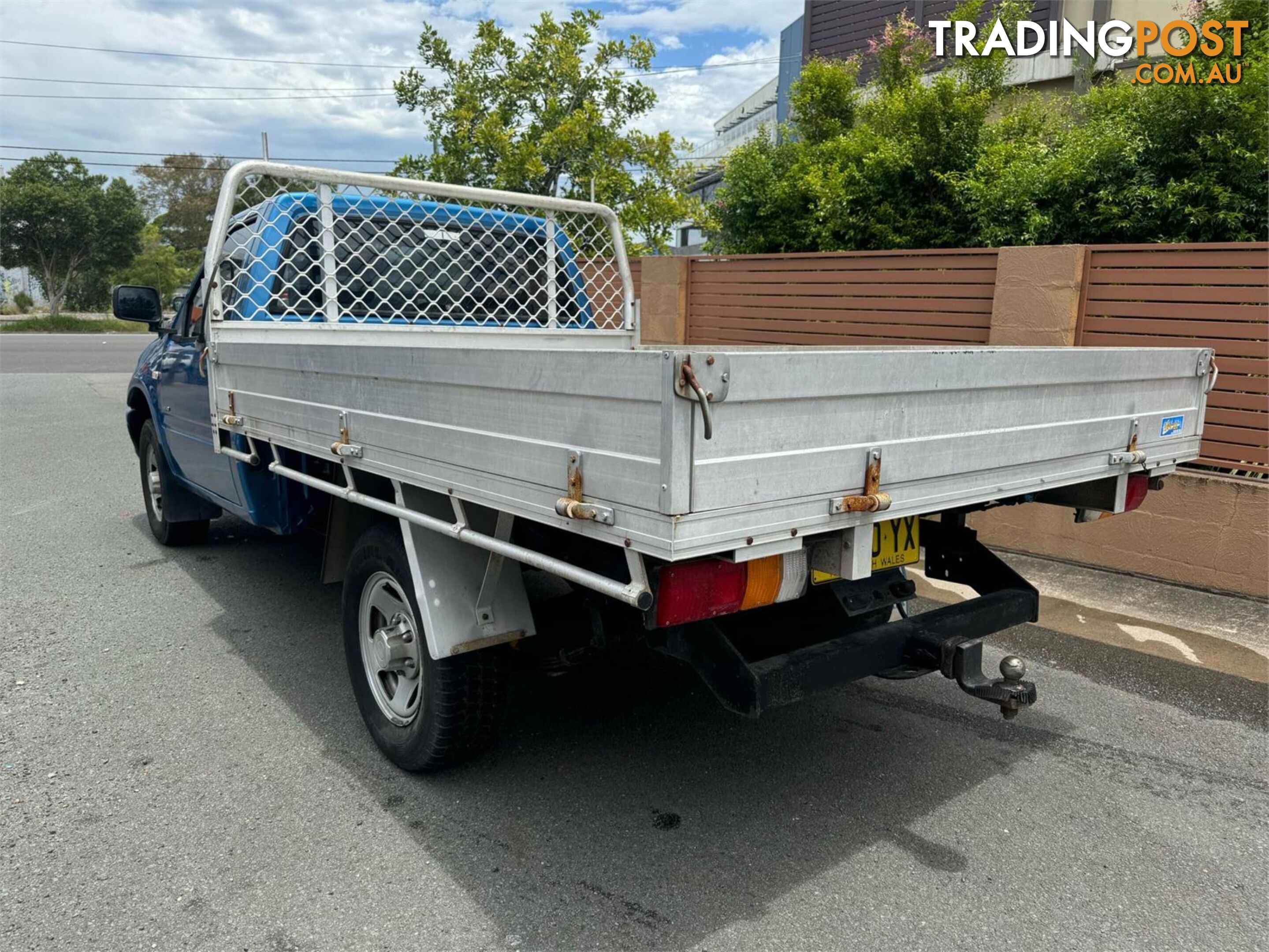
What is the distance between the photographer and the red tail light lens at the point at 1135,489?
135 inches

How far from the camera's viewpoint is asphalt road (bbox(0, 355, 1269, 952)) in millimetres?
2527

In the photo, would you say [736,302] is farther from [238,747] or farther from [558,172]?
[558,172]

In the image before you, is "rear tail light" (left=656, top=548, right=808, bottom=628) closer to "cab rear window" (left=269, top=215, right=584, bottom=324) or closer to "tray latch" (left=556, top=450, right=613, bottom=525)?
"tray latch" (left=556, top=450, right=613, bottom=525)

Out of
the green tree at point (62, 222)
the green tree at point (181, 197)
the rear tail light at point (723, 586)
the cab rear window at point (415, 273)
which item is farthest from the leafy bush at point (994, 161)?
the green tree at point (181, 197)

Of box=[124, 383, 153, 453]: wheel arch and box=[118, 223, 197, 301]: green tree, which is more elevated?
box=[118, 223, 197, 301]: green tree

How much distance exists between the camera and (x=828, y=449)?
89.2 inches

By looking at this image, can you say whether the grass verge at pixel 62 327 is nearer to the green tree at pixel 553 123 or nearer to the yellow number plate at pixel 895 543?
the green tree at pixel 553 123

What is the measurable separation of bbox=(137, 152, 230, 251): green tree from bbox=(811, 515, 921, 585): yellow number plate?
2502 inches

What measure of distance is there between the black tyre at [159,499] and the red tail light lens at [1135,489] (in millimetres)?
5228

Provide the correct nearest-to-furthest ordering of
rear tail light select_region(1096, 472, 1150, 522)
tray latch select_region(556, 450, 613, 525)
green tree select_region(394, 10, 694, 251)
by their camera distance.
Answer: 1. tray latch select_region(556, 450, 613, 525)
2. rear tail light select_region(1096, 472, 1150, 522)
3. green tree select_region(394, 10, 694, 251)

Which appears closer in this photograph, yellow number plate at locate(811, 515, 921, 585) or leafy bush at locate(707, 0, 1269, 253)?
yellow number plate at locate(811, 515, 921, 585)

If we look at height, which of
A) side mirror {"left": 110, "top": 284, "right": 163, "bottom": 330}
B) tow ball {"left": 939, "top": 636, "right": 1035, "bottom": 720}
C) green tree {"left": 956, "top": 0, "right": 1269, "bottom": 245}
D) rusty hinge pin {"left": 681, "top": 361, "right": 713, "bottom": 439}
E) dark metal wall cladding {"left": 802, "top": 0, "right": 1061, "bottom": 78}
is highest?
dark metal wall cladding {"left": 802, "top": 0, "right": 1061, "bottom": 78}

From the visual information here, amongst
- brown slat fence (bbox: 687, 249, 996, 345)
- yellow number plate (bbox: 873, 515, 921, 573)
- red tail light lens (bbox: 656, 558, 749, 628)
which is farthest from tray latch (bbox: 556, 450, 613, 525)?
brown slat fence (bbox: 687, 249, 996, 345)

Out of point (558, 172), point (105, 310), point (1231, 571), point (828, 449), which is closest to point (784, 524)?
point (828, 449)
